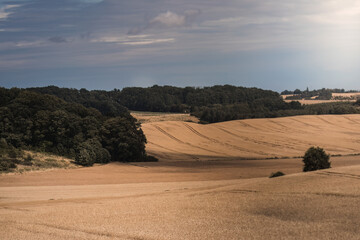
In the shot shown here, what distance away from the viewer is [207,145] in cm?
7575

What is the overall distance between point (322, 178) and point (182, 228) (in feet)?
31.5

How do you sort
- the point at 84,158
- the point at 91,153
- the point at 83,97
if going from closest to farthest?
the point at 84,158, the point at 91,153, the point at 83,97

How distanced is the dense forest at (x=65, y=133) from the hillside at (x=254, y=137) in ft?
27.0

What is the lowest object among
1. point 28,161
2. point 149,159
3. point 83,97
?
point 149,159

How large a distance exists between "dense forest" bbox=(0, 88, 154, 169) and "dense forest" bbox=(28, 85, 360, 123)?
A: 4565 centimetres

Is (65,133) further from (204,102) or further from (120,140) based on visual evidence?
(204,102)

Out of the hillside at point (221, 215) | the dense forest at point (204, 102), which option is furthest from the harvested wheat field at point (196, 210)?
the dense forest at point (204, 102)

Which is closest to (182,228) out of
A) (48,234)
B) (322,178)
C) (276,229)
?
(276,229)

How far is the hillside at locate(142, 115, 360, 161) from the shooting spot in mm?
67688

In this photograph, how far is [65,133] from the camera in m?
53.3

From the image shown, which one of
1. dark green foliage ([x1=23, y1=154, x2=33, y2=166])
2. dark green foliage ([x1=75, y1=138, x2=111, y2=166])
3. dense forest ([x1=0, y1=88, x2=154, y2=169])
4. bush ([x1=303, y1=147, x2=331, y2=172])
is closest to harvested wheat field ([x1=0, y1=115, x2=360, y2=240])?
dark green foliage ([x1=23, y1=154, x2=33, y2=166])

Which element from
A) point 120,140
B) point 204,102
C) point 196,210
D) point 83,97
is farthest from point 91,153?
point 204,102

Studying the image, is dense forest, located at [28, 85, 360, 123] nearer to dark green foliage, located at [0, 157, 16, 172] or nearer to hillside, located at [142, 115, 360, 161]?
hillside, located at [142, 115, 360, 161]

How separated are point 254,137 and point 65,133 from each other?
3975 centimetres
